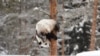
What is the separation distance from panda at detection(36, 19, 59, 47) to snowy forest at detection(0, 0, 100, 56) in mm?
6926

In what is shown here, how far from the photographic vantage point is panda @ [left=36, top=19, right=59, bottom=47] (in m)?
4.38

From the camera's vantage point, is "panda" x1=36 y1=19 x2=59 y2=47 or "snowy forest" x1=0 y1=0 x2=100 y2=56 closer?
"panda" x1=36 y1=19 x2=59 y2=47

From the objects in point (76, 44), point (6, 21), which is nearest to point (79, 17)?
point (76, 44)

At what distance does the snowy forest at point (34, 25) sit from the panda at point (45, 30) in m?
6.93

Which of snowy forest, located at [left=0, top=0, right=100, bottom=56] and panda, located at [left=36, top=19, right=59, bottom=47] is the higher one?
panda, located at [left=36, top=19, right=59, bottom=47]

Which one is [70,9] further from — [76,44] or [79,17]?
[76,44]

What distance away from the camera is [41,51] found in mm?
12031

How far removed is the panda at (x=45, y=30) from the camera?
14.4ft

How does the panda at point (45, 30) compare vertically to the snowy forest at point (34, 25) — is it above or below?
above

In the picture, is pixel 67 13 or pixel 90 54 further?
pixel 67 13

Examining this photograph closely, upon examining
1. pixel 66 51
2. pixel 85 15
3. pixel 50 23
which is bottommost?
pixel 66 51

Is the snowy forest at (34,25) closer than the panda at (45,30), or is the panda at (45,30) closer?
the panda at (45,30)

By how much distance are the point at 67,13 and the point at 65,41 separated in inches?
49.2

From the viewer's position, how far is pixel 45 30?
4.43 meters
